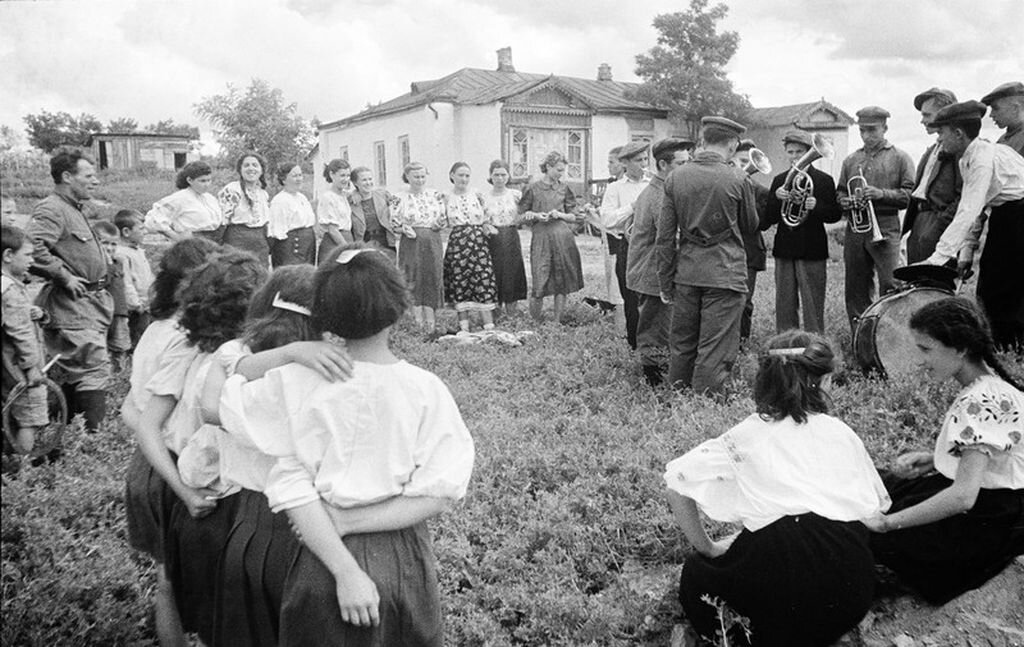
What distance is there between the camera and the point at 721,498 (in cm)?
294

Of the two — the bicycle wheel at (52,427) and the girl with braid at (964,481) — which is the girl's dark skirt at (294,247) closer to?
the bicycle wheel at (52,427)

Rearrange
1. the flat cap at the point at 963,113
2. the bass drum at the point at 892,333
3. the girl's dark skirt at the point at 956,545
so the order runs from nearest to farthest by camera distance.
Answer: the girl's dark skirt at the point at 956,545, the bass drum at the point at 892,333, the flat cap at the point at 963,113

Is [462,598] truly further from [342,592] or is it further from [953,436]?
[953,436]

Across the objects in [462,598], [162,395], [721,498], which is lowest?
[462,598]

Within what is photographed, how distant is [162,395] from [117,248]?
150 inches

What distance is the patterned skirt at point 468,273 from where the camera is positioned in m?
8.81

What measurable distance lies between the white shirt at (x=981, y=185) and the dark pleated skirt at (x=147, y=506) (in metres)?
4.90

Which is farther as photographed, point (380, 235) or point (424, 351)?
point (380, 235)

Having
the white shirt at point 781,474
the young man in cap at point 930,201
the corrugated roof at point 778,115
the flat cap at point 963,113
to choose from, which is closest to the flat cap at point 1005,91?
the flat cap at point 963,113

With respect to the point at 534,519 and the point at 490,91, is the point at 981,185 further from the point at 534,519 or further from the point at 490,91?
the point at 490,91

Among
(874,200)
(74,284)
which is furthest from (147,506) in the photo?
(874,200)

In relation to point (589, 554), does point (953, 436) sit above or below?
above

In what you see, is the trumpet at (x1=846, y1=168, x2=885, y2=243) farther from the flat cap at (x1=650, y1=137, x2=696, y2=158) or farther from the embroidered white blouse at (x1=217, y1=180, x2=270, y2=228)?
the embroidered white blouse at (x1=217, y1=180, x2=270, y2=228)

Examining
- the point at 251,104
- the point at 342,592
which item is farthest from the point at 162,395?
the point at 251,104
